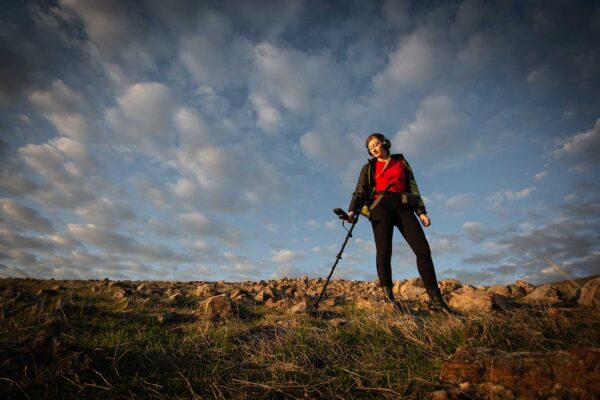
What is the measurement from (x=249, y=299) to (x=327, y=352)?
4157 mm

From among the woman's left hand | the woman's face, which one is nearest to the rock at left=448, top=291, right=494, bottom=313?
the woman's left hand

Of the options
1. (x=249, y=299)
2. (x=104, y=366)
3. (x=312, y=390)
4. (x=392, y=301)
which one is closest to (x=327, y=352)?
(x=312, y=390)

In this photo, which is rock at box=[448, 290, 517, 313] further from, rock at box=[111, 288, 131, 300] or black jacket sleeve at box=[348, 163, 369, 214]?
rock at box=[111, 288, 131, 300]

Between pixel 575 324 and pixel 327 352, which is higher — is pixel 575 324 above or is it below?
above

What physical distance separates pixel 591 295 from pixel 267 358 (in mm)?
5113

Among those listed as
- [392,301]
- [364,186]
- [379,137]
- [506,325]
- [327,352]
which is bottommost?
[327,352]

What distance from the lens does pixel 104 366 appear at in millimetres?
2305

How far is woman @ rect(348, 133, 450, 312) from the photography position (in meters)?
Result: 4.62

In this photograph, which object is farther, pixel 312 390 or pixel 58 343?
pixel 58 343

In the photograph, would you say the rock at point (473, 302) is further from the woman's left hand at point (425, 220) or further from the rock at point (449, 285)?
the rock at point (449, 285)

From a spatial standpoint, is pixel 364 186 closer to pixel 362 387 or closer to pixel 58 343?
pixel 362 387

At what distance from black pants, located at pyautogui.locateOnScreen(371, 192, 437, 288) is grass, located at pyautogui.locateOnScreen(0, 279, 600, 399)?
1227mm

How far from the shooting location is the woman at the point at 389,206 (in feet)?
15.1

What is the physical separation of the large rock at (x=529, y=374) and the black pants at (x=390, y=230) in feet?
9.22
